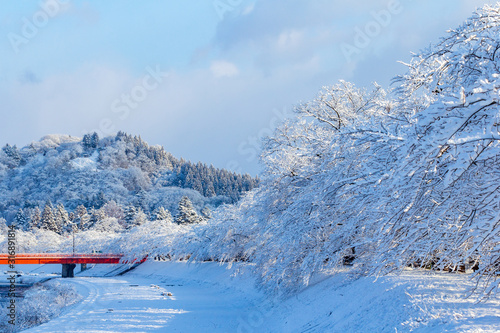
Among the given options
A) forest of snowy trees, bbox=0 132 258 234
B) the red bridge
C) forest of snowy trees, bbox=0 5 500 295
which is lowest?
the red bridge

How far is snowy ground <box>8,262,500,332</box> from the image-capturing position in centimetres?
868

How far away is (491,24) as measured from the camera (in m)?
7.79

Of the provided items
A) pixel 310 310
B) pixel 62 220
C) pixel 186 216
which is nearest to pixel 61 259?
pixel 186 216

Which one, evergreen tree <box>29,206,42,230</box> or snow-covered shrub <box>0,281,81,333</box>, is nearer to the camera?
snow-covered shrub <box>0,281,81,333</box>

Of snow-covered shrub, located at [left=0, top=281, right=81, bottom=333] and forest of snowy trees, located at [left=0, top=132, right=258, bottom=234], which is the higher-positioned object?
forest of snowy trees, located at [left=0, top=132, right=258, bottom=234]

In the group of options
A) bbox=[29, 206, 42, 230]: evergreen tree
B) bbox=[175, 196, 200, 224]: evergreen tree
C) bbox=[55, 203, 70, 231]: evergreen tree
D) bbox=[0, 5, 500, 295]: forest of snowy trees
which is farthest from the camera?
bbox=[55, 203, 70, 231]: evergreen tree

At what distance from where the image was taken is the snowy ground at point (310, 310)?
28.5 feet

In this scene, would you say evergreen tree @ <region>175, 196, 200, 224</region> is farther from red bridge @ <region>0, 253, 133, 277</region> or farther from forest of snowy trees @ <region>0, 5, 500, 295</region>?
forest of snowy trees @ <region>0, 5, 500, 295</region>

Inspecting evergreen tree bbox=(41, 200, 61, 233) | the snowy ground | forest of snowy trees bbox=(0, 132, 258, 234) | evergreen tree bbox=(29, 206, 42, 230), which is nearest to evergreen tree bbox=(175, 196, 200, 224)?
forest of snowy trees bbox=(0, 132, 258, 234)

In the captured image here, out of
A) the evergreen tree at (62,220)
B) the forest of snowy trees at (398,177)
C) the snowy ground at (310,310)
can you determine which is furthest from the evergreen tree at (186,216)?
the forest of snowy trees at (398,177)

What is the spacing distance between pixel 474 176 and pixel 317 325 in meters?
7.82

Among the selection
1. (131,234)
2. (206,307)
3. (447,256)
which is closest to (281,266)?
(206,307)

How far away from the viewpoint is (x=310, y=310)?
14008 mm

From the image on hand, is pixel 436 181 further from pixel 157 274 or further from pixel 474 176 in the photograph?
pixel 157 274
